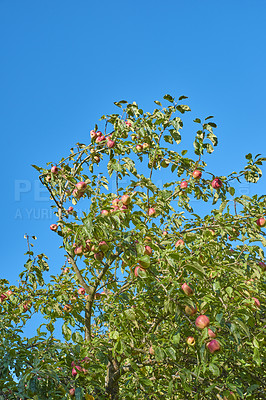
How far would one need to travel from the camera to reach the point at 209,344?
10.8 feet

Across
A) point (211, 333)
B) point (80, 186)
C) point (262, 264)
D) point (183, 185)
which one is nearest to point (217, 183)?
point (183, 185)

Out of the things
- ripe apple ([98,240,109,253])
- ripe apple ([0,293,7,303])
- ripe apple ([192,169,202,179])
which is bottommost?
ripe apple ([98,240,109,253])

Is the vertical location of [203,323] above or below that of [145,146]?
below

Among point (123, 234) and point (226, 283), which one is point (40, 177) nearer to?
point (123, 234)

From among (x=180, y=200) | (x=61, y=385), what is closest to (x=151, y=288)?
(x=61, y=385)

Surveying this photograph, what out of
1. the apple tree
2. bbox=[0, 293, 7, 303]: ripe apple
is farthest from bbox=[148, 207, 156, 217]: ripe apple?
bbox=[0, 293, 7, 303]: ripe apple

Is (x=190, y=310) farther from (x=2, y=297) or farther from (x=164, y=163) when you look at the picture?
(x=2, y=297)

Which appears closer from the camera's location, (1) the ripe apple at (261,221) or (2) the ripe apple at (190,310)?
(2) the ripe apple at (190,310)

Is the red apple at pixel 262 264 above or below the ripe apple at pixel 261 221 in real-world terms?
below

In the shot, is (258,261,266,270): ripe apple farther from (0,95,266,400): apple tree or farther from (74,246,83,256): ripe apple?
(74,246,83,256): ripe apple

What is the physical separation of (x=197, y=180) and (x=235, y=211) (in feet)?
2.47

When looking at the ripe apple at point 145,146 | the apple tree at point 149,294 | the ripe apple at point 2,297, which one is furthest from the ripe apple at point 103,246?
the ripe apple at point 2,297

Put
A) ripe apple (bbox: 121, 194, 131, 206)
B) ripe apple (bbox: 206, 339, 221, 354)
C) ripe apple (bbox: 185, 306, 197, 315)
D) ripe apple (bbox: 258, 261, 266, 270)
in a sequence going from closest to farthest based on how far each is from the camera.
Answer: ripe apple (bbox: 206, 339, 221, 354), ripe apple (bbox: 185, 306, 197, 315), ripe apple (bbox: 121, 194, 131, 206), ripe apple (bbox: 258, 261, 266, 270)

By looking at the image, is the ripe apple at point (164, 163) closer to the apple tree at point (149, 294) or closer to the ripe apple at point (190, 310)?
the apple tree at point (149, 294)
